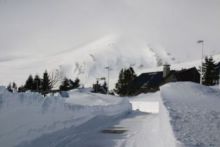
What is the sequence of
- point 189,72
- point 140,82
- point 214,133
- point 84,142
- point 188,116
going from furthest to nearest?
1. point 140,82
2. point 189,72
3. point 84,142
4. point 188,116
5. point 214,133

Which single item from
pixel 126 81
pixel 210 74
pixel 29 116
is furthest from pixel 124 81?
pixel 29 116

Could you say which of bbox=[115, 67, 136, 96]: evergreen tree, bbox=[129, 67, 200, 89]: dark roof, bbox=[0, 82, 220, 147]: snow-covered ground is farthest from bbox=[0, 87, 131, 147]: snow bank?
bbox=[115, 67, 136, 96]: evergreen tree

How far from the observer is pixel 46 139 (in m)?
13.5

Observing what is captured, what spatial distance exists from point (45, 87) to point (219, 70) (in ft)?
140

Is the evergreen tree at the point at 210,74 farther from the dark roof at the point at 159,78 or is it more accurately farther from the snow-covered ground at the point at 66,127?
the snow-covered ground at the point at 66,127

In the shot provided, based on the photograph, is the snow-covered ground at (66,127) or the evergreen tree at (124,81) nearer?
the snow-covered ground at (66,127)

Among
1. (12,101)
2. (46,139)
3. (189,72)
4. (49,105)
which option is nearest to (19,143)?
(12,101)

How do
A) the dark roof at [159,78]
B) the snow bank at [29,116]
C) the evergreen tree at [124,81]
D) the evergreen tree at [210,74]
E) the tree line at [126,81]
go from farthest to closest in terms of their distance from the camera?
1. the evergreen tree at [124,81]
2. the tree line at [126,81]
3. the evergreen tree at [210,74]
4. the dark roof at [159,78]
5. the snow bank at [29,116]

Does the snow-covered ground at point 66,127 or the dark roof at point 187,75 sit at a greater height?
the dark roof at point 187,75

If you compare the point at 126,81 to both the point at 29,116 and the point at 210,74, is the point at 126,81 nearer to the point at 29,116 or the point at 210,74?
the point at 210,74

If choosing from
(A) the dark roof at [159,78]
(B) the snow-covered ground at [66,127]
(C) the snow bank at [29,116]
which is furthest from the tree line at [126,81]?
(B) the snow-covered ground at [66,127]

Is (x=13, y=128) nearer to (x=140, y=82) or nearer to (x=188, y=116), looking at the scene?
(x=188, y=116)

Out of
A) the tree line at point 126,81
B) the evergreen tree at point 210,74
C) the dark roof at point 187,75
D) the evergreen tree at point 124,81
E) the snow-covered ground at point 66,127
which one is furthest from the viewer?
the evergreen tree at point 124,81

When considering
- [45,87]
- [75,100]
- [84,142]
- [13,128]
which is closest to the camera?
[13,128]
